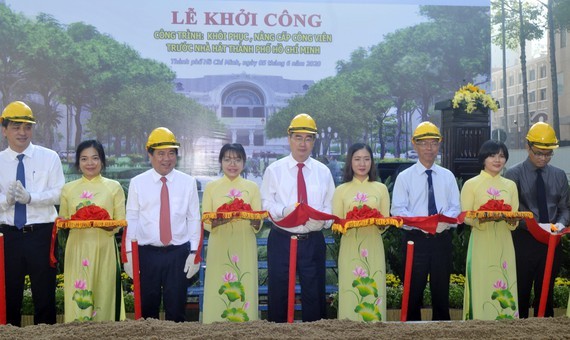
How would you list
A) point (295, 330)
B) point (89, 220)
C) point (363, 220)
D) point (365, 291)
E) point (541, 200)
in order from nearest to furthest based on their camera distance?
point (295, 330)
point (89, 220)
point (363, 220)
point (365, 291)
point (541, 200)

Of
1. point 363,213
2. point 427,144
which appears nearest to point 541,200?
point 427,144

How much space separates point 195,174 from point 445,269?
3573 millimetres

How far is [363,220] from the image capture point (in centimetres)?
484

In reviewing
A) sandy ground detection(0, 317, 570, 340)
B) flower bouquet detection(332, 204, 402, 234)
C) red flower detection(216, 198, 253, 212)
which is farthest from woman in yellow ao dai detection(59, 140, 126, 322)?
flower bouquet detection(332, 204, 402, 234)

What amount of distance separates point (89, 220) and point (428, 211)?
2528 mm

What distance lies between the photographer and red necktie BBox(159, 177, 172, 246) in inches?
192

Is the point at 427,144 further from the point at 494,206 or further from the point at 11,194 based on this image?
the point at 11,194

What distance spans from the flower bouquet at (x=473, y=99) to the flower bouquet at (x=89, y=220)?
4.18 m

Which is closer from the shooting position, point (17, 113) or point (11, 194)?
point (11, 194)

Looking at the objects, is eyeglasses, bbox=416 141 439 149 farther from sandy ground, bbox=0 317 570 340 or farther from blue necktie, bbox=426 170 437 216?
sandy ground, bbox=0 317 570 340

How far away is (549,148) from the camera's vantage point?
537 cm

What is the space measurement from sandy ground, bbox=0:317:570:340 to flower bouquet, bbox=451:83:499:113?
4208mm

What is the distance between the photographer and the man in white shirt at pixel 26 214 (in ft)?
15.9

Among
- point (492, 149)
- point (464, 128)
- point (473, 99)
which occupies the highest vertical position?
point (473, 99)
